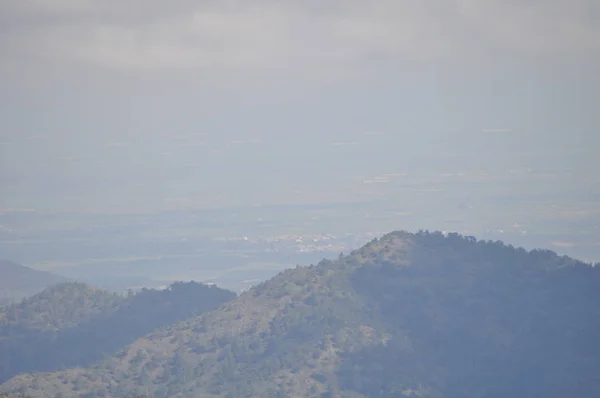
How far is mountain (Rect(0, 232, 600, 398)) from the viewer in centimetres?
10606

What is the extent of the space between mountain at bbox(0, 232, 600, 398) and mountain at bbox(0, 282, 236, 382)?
12.3 metres

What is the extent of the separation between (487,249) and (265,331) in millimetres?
26568

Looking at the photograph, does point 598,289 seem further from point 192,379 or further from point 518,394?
point 192,379

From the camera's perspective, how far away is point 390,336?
111 meters

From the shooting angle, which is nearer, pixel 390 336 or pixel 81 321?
pixel 390 336

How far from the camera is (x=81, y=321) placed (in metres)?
133

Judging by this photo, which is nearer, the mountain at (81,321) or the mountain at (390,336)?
the mountain at (390,336)

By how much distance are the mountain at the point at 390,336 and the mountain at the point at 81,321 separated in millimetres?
12252

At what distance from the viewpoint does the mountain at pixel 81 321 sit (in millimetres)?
128750

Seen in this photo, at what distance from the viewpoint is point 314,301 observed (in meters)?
117

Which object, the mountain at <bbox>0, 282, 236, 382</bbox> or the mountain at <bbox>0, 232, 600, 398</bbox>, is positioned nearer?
the mountain at <bbox>0, 232, 600, 398</bbox>

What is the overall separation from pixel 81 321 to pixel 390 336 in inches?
1527

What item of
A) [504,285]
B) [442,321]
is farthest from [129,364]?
[504,285]

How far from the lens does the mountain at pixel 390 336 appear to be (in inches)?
4176
